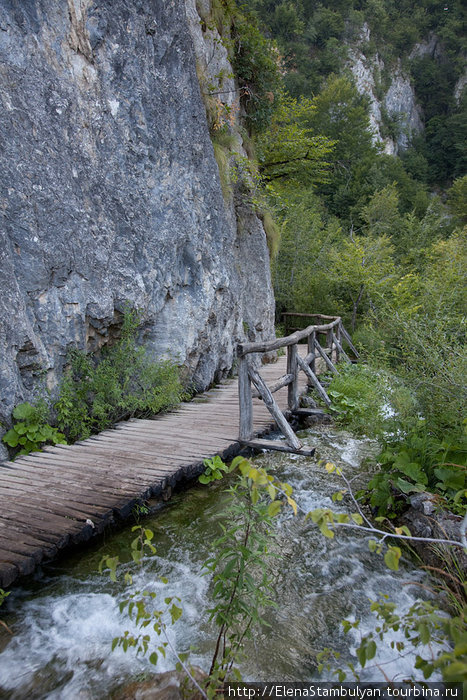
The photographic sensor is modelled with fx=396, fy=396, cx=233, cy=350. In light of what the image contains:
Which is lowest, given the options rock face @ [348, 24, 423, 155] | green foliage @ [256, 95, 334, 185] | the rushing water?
the rushing water

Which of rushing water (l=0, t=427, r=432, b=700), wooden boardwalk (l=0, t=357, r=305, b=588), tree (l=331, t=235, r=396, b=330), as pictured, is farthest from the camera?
tree (l=331, t=235, r=396, b=330)

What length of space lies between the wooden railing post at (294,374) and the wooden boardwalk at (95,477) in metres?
0.68

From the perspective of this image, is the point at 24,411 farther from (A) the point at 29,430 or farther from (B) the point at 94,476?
(B) the point at 94,476

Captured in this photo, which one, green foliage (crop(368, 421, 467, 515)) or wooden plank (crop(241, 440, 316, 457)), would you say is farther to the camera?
A: wooden plank (crop(241, 440, 316, 457))

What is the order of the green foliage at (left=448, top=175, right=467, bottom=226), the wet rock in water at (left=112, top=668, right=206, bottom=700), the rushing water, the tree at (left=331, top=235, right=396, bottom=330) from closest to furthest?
the wet rock in water at (left=112, top=668, right=206, bottom=700) → the rushing water → the tree at (left=331, top=235, right=396, bottom=330) → the green foliage at (left=448, top=175, right=467, bottom=226)

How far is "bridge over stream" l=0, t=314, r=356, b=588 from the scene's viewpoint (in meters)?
3.17

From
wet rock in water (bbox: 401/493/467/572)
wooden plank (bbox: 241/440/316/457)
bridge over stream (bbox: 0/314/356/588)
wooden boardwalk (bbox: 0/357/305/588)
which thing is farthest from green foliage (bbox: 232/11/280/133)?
wet rock in water (bbox: 401/493/467/572)

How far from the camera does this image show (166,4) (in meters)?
7.41

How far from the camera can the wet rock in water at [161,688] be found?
2273 mm

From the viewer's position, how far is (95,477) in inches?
164

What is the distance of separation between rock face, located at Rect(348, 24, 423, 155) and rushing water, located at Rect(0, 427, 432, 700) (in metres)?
47.5

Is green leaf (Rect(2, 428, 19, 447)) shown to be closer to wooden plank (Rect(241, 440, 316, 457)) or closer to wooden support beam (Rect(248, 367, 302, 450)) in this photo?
wooden plank (Rect(241, 440, 316, 457))

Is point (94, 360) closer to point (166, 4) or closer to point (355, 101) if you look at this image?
point (166, 4)

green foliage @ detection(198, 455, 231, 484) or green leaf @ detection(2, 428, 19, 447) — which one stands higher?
green leaf @ detection(2, 428, 19, 447)
